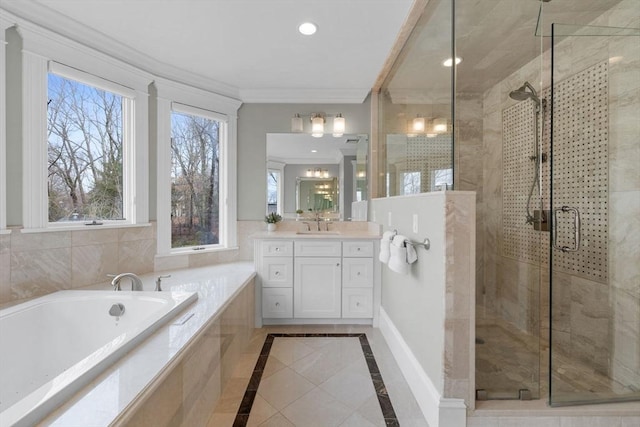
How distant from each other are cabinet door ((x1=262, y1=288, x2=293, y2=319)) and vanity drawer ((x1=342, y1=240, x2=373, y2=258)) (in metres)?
0.64

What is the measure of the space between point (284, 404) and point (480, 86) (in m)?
2.65

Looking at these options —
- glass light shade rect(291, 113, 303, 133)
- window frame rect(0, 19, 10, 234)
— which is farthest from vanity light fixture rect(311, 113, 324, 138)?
window frame rect(0, 19, 10, 234)

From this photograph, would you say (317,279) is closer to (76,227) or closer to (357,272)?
(357,272)

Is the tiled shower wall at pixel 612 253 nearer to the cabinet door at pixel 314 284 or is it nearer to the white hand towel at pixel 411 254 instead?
the white hand towel at pixel 411 254

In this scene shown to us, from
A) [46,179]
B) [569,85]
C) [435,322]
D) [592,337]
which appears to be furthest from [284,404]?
[569,85]

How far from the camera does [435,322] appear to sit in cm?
153

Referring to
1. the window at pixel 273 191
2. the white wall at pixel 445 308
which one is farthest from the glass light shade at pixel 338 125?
the white wall at pixel 445 308

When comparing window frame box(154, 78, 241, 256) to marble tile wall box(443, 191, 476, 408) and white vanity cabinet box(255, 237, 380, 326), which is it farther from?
marble tile wall box(443, 191, 476, 408)

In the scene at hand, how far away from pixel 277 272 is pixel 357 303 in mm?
810

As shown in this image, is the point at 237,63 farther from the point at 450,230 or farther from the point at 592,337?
the point at 592,337

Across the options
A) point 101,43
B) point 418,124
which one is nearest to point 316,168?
point 418,124

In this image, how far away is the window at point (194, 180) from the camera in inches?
114

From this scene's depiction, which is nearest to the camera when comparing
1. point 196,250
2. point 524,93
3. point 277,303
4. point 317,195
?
point 524,93

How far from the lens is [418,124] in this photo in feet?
6.60
